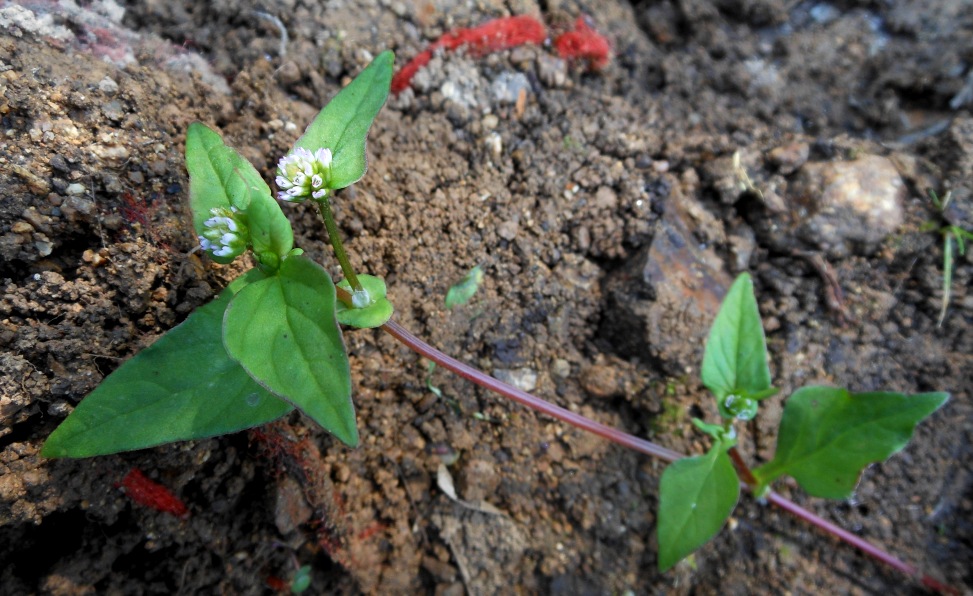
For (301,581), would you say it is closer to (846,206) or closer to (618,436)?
(618,436)

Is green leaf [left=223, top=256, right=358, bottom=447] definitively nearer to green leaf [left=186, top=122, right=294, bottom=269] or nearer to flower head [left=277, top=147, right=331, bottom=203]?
green leaf [left=186, top=122, right=294, bottom=269]

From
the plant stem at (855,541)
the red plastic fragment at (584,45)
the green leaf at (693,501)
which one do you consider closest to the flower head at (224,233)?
the green leaf at (693,501)

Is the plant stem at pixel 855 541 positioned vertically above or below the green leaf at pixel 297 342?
below

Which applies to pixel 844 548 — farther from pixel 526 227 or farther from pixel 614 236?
pixel 526 227

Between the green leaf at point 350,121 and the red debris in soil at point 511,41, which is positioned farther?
the red debris in soil at point 511,41

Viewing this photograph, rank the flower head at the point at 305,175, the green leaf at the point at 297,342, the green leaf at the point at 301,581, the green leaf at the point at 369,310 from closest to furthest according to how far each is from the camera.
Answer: the green leaf at the point at 297,342 < the flower head at the point at 305,175 < the green leaf at the point at 369,310 < the green leaf at the point at 301,581

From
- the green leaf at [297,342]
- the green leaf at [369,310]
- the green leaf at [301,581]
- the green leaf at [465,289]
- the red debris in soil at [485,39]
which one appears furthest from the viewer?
the red debris in soil at [485,39]

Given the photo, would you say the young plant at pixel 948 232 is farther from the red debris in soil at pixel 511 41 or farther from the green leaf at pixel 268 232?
the green leaf at pixel 268 232

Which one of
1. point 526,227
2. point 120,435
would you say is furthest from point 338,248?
point 526,227
